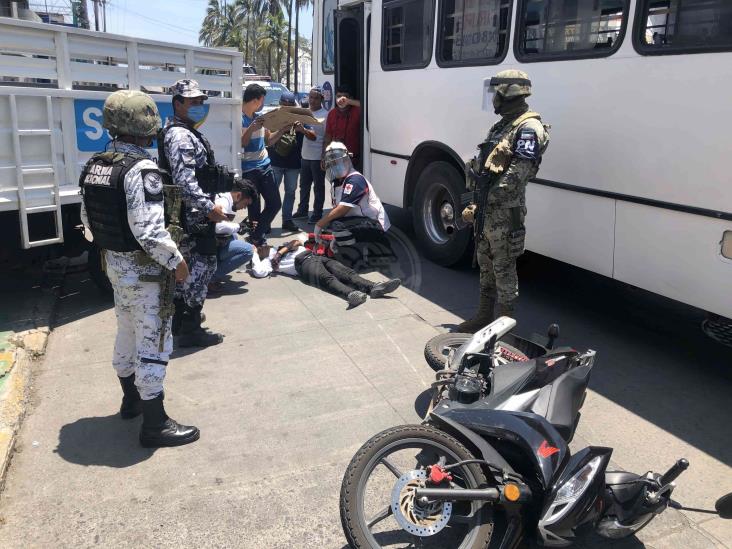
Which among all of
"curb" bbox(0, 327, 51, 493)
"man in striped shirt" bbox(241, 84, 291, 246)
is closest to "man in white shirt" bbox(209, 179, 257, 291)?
"man in striped shirt" bbox(241, 84, 291, 246)

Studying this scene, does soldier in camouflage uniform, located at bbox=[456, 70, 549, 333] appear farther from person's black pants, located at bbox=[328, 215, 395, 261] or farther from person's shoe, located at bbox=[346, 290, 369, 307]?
person's black pants, located at bbox=[328, 215, 395, 261]

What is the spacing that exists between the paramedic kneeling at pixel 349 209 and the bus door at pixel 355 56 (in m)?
1.44

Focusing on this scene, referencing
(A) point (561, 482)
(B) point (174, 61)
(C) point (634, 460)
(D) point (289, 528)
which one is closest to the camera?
(A) point (561, 482)

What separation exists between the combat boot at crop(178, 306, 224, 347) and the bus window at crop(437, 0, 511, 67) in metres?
3.29

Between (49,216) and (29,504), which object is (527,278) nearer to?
(49,216)

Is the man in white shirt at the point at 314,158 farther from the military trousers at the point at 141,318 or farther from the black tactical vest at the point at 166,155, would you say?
the military trousers at the point at 141,318

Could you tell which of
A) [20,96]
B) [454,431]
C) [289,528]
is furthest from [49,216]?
[454,431]

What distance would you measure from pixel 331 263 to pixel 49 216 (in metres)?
2.40

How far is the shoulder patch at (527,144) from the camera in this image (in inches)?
158

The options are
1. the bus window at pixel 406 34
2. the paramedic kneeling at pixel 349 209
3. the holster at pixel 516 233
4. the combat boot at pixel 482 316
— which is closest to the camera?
the holster at pixel 516 233

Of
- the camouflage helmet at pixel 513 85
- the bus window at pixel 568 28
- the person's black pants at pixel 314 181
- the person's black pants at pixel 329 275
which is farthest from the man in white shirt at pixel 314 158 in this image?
the camouflage helmet at pixel 513 85

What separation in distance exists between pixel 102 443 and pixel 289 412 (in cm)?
101

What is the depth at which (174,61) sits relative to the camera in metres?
5.35

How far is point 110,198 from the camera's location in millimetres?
2916
